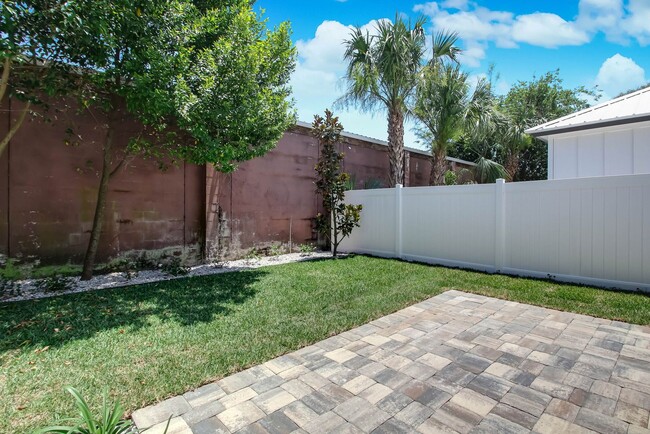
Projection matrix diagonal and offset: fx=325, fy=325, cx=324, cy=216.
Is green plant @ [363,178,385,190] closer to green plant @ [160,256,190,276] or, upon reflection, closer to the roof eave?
the roof eave

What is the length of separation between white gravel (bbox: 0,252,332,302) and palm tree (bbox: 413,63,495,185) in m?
5.37

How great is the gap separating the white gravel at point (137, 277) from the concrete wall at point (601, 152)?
20.2 feet

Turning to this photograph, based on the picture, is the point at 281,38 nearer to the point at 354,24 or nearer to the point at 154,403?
the point at 354,24

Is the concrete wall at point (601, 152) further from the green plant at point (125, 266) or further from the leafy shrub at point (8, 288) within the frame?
the leafy shrub at point (8, 288)

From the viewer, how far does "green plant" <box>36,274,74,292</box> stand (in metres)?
5.08

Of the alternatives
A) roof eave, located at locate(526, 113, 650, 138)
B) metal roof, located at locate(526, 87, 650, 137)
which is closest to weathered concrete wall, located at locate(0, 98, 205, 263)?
roof eave, located at locate(526, 113, 650, 138)

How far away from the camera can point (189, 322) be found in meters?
3.82

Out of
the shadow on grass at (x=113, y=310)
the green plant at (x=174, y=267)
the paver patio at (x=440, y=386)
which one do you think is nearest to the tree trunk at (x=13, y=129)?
the shadow on grass at (x=113, y=310)

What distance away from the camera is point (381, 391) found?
2.45 m

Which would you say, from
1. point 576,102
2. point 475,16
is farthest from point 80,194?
point 576,102

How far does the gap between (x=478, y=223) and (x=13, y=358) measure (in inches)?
281

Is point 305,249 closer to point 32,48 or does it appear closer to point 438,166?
point 438,166

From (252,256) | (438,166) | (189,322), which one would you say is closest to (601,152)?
(438,166)

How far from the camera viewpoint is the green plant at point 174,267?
637 centimetres
